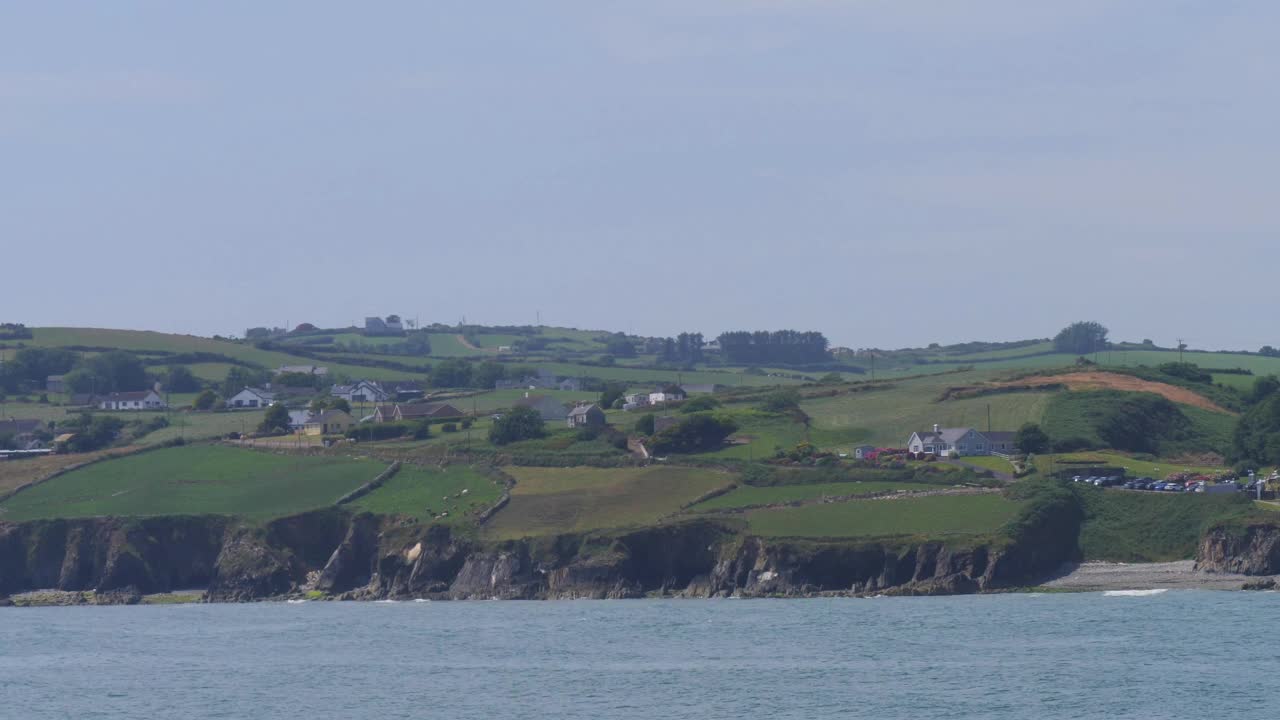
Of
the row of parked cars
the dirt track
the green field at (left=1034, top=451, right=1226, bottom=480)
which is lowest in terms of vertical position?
the row of parked cars

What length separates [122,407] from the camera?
165875 mm

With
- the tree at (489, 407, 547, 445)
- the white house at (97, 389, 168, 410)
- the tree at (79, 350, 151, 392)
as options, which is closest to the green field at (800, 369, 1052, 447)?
the tree at (489, 407, 547, 445)

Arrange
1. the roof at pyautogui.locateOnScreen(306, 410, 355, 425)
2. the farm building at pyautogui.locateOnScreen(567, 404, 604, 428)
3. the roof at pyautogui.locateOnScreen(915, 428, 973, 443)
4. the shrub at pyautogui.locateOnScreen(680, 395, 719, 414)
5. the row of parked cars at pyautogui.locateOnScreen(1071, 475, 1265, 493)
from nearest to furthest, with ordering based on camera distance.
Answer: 1. the row of parked cars at pyautogui.locateOnScreen(1071, 475, 1265, 493)
2. the roof at pyautogui.locateOnScreen(915, 428, 973, 443)
3. the shrub at pyautogui.locateOnScreen(680, 395, 719, 414)
4. the farm building at pyautogui.locateOnScreen(567, 404, 604, 428)
5. the roof at pyautogui.locateOnScreen(306, 410, 355, 425)

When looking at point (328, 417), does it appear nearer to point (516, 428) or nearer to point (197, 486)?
point (516, 428)

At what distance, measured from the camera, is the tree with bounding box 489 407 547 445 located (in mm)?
120750

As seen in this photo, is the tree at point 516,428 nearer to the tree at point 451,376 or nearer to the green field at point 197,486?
the green field at point 197,486

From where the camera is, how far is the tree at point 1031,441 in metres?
109

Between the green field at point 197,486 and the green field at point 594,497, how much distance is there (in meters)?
12.7

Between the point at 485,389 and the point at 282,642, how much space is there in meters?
102

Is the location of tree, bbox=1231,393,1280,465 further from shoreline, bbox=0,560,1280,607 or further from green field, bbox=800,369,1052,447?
shoreline, bbox=0,560,1280,607

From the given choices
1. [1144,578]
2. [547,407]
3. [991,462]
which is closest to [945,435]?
[991,462]

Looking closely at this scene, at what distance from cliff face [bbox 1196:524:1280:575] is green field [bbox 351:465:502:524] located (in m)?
39.3

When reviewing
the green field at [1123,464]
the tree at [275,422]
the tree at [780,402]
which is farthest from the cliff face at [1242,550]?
the tree at [275,422]

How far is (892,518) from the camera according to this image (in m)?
90.3
